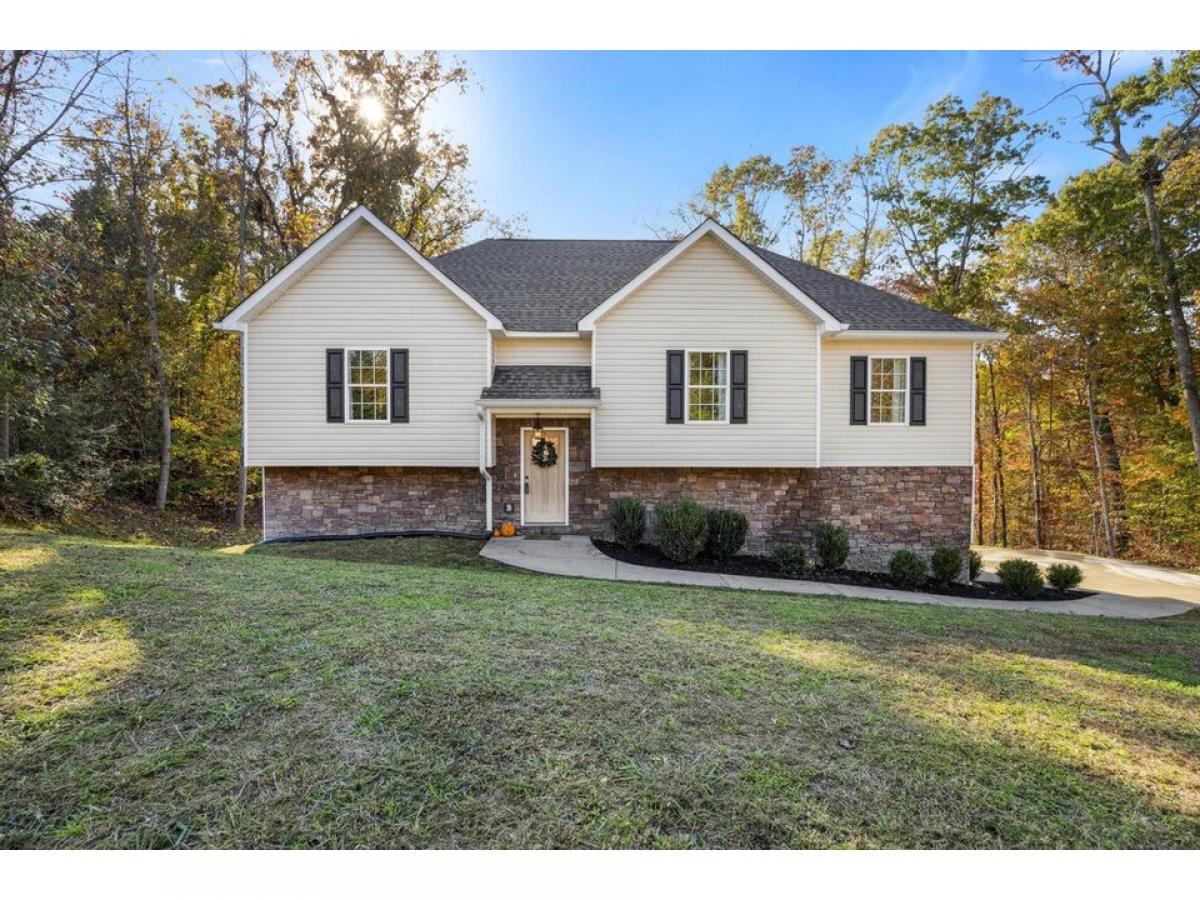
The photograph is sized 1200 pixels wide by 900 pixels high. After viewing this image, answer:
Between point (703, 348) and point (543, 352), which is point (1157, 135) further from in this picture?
point (543, 352)

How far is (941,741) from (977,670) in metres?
1.69

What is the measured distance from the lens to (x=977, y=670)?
4.18 m

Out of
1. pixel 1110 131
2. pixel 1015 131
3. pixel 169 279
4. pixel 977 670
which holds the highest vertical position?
pixel 1015 131

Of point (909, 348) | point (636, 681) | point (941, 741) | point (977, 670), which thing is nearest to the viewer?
point (941, 741)

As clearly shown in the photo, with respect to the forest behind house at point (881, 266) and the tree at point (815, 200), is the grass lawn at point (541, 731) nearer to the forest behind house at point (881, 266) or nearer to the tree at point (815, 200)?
the forest behind house at point (881, 266)

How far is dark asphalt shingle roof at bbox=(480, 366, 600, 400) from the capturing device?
35.3 ft

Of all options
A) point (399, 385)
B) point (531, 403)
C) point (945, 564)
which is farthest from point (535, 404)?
point (945, 564)

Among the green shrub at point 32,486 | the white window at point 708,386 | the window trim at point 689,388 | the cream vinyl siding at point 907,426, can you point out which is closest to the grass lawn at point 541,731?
the window trim at point 689,388

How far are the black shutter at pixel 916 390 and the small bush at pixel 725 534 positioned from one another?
4508 millimetres

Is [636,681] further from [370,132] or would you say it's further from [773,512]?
[370,132]

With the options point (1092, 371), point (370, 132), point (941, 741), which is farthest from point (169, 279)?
point (1092, 371)

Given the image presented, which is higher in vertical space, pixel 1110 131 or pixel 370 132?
pixel 370 132

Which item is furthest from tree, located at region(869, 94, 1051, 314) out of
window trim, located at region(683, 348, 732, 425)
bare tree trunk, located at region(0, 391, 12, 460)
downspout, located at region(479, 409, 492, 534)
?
bare tree trunk, located at region(0, 391, 12, 460)

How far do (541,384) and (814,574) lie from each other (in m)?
6.49
